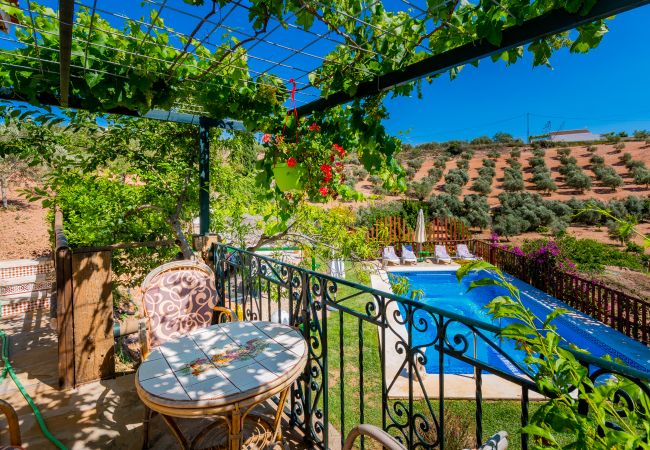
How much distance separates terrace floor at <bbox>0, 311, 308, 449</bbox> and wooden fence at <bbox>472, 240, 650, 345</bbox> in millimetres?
7154

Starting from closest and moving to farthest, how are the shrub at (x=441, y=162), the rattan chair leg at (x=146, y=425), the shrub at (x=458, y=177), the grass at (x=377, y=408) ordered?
the rattan chair leg at (x=146, y=425) < the grass at (x=377, y=408) < the shrub at (x=458, y=177) < the shrub at (x=441, y=162)

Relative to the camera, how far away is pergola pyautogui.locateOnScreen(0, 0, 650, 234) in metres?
1.30

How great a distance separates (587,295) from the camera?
7.30 metres

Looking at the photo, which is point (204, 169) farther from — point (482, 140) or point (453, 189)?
point (482, 140)

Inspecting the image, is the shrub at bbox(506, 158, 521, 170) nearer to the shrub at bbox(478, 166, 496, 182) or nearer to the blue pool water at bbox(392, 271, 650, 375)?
the shrub at bbox(478, 166, 496, 182)

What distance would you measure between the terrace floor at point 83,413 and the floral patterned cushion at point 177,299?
0.55 meters

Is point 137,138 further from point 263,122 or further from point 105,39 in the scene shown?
point 105,39

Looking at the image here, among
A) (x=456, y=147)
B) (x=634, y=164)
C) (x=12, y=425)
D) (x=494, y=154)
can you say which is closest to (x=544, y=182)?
(x=634, y=164)

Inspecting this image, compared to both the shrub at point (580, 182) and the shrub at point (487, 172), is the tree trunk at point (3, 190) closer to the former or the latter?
the shrub at point (487, 172)

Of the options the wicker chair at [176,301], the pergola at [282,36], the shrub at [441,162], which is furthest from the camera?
the shrub at [441,162]

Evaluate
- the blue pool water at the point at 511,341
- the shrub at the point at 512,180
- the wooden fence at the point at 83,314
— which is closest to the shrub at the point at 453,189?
the shrub at the point at 512,180

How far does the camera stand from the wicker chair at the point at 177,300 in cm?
224

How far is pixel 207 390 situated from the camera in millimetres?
1360

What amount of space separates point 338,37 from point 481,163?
31.0 metres
